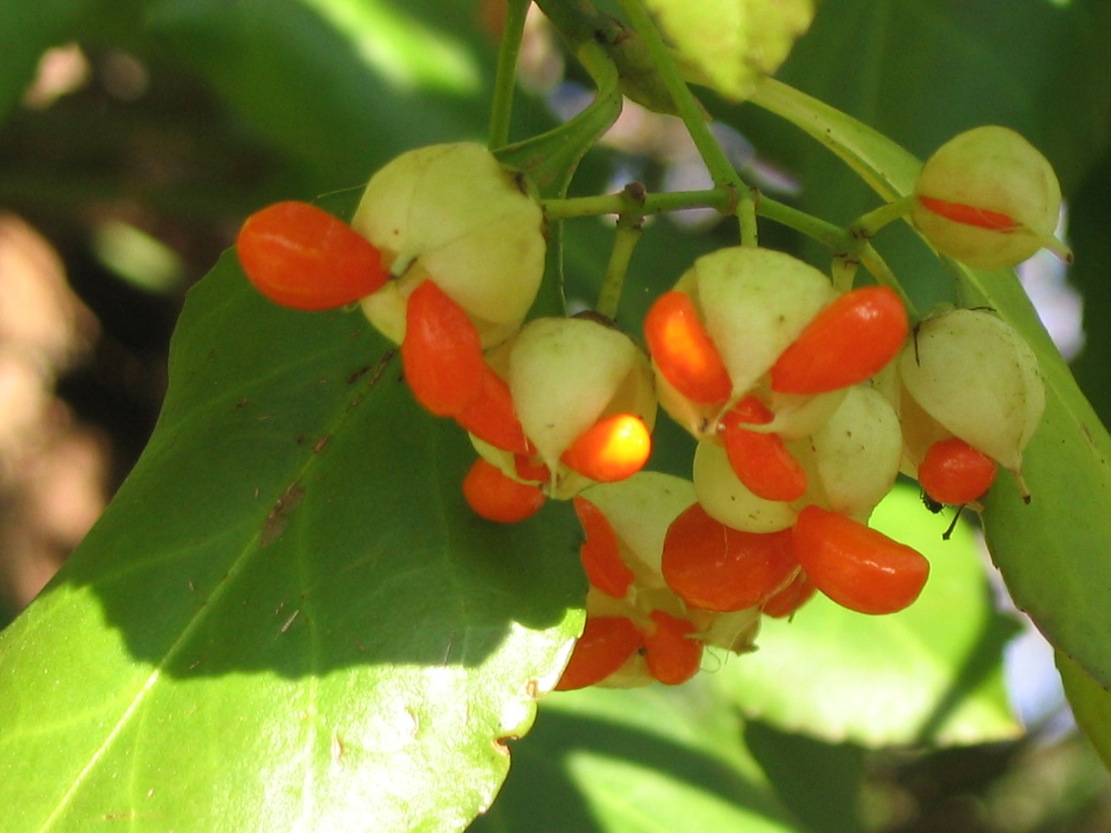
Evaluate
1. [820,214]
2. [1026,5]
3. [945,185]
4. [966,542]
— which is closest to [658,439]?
[820,214]

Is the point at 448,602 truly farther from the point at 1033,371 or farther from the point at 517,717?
the point at 1033,371

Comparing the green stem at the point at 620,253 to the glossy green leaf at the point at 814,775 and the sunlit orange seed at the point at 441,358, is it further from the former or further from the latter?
the glossy green leaf at the point at 814,775

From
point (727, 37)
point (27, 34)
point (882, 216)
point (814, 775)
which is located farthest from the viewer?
point (814, 775)

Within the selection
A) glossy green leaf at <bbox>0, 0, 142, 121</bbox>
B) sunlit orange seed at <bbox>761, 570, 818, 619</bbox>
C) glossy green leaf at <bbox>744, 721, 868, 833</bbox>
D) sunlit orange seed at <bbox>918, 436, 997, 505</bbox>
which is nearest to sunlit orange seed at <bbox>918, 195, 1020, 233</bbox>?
sunlit orange seed at <bbox>918, 436, 997, 505</bbox>

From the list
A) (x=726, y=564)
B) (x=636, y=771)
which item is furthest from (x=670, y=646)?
(x=636, y=771)

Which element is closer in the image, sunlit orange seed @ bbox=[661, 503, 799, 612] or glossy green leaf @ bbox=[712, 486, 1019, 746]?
sunlit orange seed @ bbox=[661, 503, 799, 612]

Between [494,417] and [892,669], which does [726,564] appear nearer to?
[494,417]

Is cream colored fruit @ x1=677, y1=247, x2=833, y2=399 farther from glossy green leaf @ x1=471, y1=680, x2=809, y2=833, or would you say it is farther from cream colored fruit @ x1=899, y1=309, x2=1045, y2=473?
glossy green leaf @ x1=471, y1=680, x2=809, y2=833

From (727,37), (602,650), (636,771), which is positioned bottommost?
(636,771)
